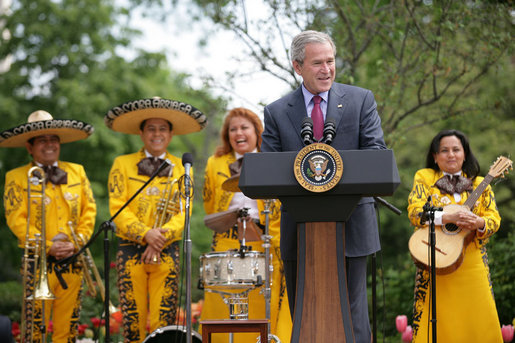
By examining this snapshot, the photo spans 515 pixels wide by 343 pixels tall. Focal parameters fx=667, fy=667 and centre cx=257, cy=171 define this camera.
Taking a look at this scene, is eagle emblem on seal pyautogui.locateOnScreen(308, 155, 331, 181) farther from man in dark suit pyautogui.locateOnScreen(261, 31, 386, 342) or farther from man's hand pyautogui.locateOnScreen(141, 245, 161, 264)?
man's hand pyautogui.locateOnScreen(141, 245, 161, 264)

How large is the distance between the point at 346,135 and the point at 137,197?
3274 mm

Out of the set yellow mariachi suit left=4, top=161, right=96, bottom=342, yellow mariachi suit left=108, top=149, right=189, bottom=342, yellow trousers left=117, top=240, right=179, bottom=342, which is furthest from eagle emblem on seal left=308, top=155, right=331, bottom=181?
yellow mariachi suit left=4, top=161, right=96, bottom=342

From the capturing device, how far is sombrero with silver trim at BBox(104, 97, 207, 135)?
6.91 meters

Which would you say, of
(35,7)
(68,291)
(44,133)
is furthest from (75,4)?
(68,291)

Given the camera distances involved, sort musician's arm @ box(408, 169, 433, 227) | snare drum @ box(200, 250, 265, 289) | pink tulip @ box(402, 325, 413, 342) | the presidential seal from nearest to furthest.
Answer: the presidential seal, snare drum @ box(200, 250, 265, 289), musician's arm @ box(408, 169, 433, 227), pink tulip @ box(402, 325, 413, 342)

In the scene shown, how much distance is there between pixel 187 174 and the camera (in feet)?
17.8

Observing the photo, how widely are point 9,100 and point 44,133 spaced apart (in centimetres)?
858

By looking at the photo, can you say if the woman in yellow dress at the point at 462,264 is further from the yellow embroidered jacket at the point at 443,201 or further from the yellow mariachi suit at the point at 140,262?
the yellow mariachi suit at the point at 140,262

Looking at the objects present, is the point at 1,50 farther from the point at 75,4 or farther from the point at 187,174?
the point at 187,174

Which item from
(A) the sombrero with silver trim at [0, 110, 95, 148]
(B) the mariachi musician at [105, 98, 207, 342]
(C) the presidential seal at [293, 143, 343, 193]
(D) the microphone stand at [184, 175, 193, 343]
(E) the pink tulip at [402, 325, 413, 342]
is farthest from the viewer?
(A) the sombrero with silver trim at [0, 110, 95, 148]

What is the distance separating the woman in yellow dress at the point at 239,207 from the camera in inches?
259

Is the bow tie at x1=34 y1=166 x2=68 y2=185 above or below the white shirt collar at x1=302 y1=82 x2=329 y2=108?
below

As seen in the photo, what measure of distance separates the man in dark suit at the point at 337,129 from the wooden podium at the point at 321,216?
343 mm

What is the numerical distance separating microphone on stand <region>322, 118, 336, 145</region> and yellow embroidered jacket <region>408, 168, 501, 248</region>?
104 inches
